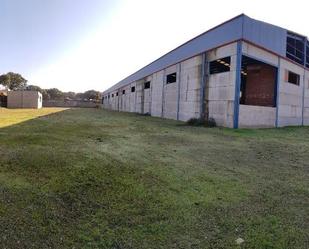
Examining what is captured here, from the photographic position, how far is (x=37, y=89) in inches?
3600

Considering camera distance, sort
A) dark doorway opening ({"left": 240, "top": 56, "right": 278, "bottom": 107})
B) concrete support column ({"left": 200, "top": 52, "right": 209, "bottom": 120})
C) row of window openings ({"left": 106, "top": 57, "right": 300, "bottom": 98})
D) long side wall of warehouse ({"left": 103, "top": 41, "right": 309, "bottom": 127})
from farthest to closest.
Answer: dark doorway opening ({"left": 240, "top": 56, "right": 278, "bottom": 107}) → concrete support column ({"left": 200, "top": 52, "right": 209, "bottom": 120}) → row of window openings ({"left": 106, "top": 57, "right": 300, "bottom": 98}) → long side wall of warehouse ({"left": 103, "top": 41, "right": 309, "bottom": 127})

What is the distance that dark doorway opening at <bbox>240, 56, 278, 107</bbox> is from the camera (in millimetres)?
18672

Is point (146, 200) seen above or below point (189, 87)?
below

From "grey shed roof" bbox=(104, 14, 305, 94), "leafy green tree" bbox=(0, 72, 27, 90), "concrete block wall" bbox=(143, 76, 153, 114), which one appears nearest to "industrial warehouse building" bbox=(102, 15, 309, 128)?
"grey shed roof" bbox=(104, 14, 305, 94)

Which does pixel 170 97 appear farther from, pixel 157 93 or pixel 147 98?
pixel 147 98

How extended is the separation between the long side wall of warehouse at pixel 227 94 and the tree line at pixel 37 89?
6326 centimetres

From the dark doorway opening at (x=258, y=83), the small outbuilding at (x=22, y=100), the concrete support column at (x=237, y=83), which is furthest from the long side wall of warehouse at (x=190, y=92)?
the small outbuilding at (x=22, y=100)

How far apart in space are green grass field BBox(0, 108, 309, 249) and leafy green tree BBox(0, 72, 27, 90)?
253 ft

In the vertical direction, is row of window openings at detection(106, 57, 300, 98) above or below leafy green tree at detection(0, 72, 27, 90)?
below

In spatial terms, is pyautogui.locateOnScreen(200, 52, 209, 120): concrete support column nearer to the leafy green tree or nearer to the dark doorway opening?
the dark doorway opening

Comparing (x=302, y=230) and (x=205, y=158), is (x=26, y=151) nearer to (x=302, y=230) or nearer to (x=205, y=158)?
(x=205, y=158)

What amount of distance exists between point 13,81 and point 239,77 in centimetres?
7905

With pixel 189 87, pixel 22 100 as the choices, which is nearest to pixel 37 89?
pixel 22 100

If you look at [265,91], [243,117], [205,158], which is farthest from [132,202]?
[265,91]
